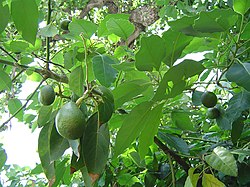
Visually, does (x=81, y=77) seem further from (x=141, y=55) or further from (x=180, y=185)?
(x=180, y=185)

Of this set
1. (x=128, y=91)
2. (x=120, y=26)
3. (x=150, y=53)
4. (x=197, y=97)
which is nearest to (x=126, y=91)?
(x=128, y=91)

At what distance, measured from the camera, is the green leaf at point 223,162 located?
81cm

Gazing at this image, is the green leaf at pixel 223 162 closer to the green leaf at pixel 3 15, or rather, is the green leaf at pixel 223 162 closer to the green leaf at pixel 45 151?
the green leaf at pixel 45 151

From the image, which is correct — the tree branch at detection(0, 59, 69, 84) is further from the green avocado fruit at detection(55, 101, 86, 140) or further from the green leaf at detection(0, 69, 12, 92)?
the green avocado fruit at detection(55, 101, 86, 140)

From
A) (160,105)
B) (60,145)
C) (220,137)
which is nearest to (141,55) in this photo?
(160,105)

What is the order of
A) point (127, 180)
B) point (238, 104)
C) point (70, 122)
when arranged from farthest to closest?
point (127, 180)
point (238, 104)
point (70, 122)

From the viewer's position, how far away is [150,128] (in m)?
0.80

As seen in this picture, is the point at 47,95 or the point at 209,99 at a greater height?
the point at 47,95

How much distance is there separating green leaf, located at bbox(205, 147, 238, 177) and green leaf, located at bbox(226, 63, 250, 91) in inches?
5.5

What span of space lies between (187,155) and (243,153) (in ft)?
0.70

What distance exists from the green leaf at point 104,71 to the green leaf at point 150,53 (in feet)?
0.46

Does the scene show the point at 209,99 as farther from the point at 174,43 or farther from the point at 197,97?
the point at 174,43

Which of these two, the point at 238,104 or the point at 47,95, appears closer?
the point at 47,95

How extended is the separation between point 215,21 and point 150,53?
135mm
